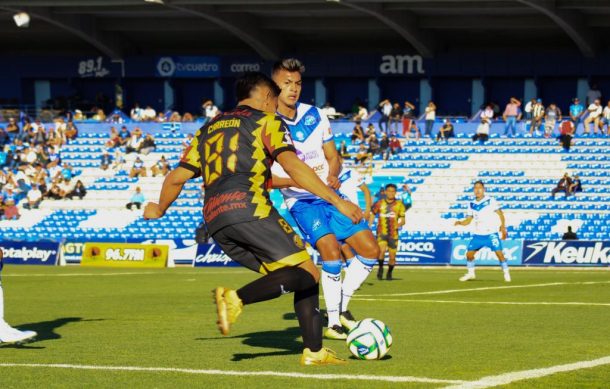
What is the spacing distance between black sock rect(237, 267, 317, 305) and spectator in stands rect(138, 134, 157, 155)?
38267mm

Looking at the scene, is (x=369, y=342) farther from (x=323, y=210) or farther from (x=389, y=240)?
(x=389, y=240)

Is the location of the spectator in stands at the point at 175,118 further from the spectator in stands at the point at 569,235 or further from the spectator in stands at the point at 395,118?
the spectator in stands at the point at 569,235

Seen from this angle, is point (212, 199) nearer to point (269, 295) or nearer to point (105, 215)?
point (269, 295)

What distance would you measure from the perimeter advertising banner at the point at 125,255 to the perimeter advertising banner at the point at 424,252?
6990 mm

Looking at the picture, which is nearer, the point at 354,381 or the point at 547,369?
the point at 354,381

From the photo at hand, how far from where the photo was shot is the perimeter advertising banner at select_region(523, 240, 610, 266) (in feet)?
105

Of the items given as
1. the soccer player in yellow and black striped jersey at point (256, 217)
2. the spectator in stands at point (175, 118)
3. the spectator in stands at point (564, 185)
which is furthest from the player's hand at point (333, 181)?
the spectator in stands at point (175, 118)

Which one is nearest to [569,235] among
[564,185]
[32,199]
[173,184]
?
[564,185]

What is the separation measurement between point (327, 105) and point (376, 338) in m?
39.8

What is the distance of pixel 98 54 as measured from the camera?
55844 mm

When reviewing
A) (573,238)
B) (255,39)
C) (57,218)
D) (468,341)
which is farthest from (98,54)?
(468,341)

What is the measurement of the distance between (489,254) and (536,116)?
10603 millimetres

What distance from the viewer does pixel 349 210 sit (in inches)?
327

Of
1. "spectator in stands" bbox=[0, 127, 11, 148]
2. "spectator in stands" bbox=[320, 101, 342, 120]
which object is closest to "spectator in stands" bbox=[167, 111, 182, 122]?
"spectator in stands" bbox=[320, 101, 342, 120]
